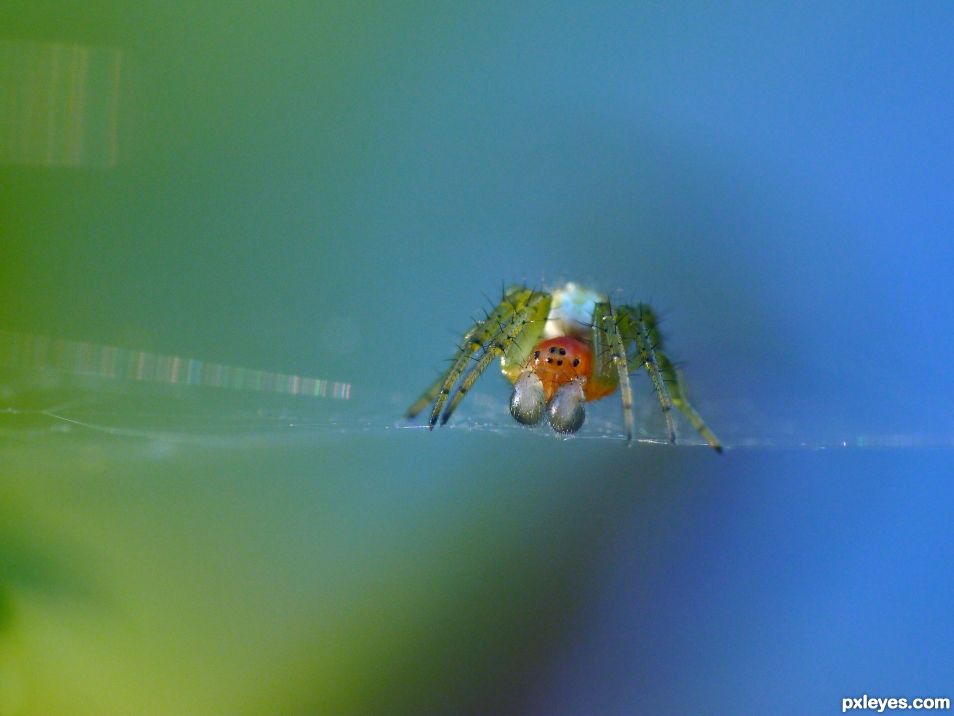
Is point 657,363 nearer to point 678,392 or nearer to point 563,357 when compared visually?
point 678,392

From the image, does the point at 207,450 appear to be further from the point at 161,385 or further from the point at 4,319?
the point at 4,319

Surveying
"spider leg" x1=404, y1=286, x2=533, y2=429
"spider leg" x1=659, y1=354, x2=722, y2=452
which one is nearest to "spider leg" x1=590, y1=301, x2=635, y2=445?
"spider leg" x1=659, y1=354, x2=722, y2=452

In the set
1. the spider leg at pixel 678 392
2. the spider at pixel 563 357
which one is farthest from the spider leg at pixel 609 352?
the spider leg at pixel 678 392

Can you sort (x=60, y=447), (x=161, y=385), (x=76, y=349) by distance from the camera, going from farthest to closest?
(x=161, y=385) < (x=76, y=349) < (x=60, y=447)

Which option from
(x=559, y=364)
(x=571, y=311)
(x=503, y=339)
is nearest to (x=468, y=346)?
(x=503, y=339)

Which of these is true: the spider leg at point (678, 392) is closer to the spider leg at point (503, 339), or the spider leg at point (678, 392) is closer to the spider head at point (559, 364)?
the spider head at point (559, 364)

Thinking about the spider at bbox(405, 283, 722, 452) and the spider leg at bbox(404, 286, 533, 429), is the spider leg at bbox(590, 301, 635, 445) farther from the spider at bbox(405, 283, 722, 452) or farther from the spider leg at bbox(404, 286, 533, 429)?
the spider leg at bbox(404, 286, 533, 429)

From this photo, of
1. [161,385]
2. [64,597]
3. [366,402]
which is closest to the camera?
[64,597]

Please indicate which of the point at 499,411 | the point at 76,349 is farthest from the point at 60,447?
the point at 499,411
